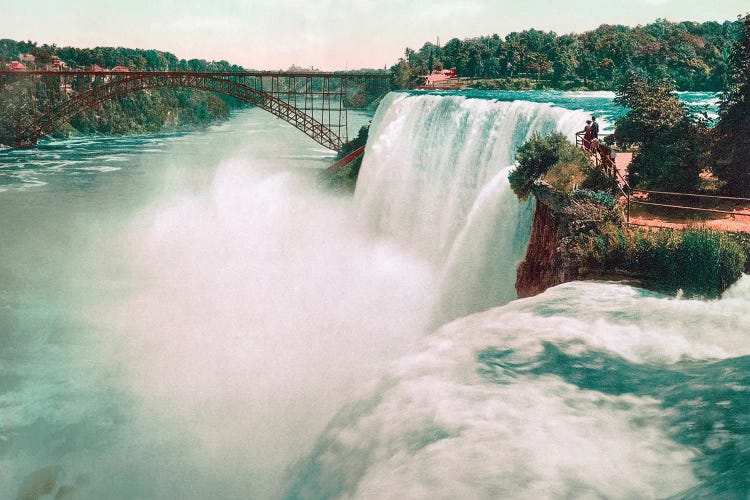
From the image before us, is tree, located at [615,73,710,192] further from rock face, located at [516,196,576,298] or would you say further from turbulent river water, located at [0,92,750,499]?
rock face, located at [516,196,576,298]

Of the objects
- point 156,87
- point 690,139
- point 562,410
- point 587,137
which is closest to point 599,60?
point 156,87

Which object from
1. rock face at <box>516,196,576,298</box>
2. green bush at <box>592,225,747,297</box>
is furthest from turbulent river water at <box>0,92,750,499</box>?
rock face at <box>516,196,576,298</box>

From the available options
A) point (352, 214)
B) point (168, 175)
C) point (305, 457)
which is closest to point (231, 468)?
point (305, 457)

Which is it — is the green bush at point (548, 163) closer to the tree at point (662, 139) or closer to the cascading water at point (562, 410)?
the tree at point (662, 139)

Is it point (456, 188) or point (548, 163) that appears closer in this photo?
point (548, 163)

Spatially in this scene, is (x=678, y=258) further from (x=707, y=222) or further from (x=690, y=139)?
(x=690, y=139)
